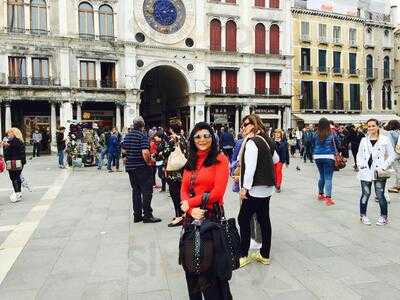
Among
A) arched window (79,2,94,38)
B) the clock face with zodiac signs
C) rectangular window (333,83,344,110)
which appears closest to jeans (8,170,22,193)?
arched window (79,2,94,38)

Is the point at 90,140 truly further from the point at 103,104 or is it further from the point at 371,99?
the point at 371,99

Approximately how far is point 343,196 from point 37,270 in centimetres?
702

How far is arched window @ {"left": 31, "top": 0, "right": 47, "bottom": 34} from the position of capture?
28.9 m

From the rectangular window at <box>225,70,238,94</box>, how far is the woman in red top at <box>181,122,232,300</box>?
1238 inches

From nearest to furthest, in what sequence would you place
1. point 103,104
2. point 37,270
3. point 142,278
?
point 142,278 → point 37,270 → point 103,104

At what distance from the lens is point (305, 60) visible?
38250 mm

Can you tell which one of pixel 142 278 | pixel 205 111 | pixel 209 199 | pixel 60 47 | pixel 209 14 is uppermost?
pixel 209 14

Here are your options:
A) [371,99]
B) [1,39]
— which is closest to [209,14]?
[1,39]

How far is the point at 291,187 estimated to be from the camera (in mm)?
10992

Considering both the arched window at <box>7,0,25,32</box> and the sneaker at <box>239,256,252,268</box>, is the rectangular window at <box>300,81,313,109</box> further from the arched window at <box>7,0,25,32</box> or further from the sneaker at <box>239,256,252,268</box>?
the sneaker at <box>239,256,252,268</box>

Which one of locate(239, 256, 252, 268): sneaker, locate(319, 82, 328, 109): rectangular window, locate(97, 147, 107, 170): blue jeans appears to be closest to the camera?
locate(239, 256, 252, 268): sneaker

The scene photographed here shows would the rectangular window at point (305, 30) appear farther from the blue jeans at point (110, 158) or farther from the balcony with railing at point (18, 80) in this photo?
the blue jeans at point (110, 158)

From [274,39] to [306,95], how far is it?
6.35m

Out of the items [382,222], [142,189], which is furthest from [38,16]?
[382,222]
